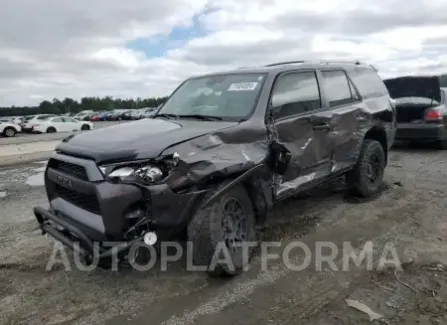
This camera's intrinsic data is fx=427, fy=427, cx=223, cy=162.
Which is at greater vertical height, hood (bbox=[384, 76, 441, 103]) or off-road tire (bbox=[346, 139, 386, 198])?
hood (bbox=[384, 76, 441, 103])

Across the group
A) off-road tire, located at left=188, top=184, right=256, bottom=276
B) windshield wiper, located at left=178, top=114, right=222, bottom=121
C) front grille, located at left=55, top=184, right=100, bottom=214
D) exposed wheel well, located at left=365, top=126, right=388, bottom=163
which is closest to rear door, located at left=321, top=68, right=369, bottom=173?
exposed wheel well, located at left=365, top=126, right=388, bottom=163

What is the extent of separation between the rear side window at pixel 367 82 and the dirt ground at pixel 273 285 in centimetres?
184

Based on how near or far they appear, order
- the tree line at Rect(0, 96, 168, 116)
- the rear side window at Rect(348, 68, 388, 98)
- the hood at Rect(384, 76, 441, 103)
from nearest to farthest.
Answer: the rear side window at Rect(348, 68, 388, 98)
the hood at Rect(384, 76, 441, 103)
the tree line at Rect(0, 96, 168, 116)

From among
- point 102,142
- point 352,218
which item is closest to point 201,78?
point 102,142

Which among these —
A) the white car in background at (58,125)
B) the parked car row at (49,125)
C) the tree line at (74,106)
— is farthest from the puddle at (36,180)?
the tree line at (74,106)

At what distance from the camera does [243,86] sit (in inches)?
181

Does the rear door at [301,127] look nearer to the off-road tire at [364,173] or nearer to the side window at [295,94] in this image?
the side window at [295,94]

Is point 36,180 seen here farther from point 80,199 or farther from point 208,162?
point 208,162

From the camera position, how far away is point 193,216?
3.51 meters

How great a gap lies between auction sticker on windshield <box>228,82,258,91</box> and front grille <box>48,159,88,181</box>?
6.22 ft

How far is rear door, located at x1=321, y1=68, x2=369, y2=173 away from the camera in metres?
5.30

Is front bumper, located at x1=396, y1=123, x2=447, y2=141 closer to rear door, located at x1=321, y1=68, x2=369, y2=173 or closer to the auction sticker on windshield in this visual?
rear door, located at x1=321, y1=68, x2=369, y2=173

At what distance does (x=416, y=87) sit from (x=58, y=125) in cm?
2776

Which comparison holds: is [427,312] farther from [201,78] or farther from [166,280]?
[201,78]
